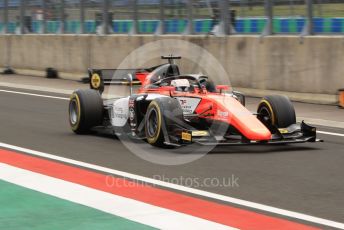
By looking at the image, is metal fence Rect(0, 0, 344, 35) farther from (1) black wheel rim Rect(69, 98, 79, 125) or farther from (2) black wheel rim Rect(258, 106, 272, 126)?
(1) black wheel rim Rect(69, 98, 79, 125)

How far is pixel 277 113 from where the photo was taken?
10.8 m

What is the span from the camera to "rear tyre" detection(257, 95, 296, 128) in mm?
10828

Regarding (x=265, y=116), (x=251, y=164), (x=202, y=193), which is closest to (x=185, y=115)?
(x=265, y=116)

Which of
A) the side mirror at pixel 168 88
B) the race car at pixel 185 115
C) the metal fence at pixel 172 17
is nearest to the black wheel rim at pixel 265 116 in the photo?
the race car at pixel 185 115

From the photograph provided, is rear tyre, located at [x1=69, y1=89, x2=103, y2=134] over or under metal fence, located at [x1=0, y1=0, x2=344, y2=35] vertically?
under

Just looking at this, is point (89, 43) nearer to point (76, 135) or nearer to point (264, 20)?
→ point (264, 20)

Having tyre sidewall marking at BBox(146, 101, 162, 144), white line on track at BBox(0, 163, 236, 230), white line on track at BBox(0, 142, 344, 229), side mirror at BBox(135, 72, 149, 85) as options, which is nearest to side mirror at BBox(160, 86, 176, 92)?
tyre sidewall marking at BBox(146, 101, 162, 144)

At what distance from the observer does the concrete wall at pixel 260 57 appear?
1656 centimetres

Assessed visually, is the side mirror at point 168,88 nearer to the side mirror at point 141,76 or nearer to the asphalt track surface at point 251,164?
the side mirror at point 141,76

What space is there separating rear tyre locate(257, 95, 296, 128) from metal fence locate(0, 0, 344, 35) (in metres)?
6.18

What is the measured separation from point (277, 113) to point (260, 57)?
7.54 metres

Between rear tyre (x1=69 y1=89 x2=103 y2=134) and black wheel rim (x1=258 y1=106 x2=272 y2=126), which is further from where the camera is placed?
rear tyre (x1=69 y1=89 x2=103 y2=134)

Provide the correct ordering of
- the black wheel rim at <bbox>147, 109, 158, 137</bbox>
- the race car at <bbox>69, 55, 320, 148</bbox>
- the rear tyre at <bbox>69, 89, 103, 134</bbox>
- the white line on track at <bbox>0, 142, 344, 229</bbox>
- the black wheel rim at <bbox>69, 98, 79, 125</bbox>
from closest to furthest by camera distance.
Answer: the white line on track at <bbox>0, 142, 344, 229</bbox> < the race car at <bbox>69, 55, 320, 148</bbox> < the black wheel rim at <bbox>147, 109, 158, 137</bbox> < the rear tyre at <bbox>69, 89, 103, 134</bbox> < the black wheel rim at <bbox>69, 98, 79, 125</bbox>

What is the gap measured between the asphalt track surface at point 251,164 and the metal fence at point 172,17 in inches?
193
